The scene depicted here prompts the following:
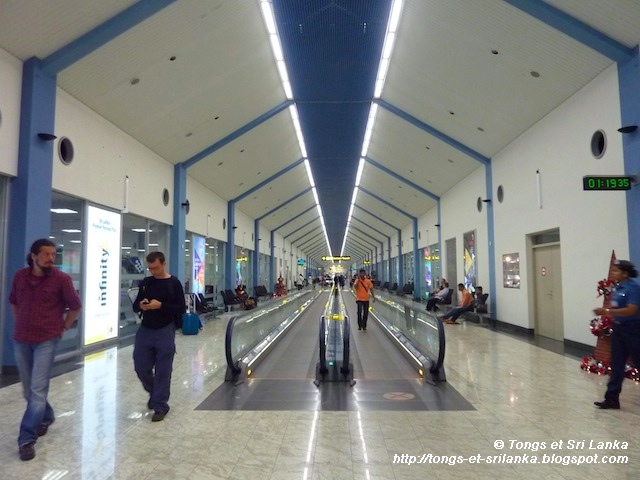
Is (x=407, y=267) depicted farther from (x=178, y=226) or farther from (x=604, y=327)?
(x=604, y=327)

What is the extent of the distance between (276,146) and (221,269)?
21.4ft

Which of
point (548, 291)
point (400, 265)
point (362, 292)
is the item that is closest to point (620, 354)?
point (548, 291)

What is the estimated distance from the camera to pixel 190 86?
10.4 metres

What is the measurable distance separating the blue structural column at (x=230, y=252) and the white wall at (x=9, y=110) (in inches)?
557

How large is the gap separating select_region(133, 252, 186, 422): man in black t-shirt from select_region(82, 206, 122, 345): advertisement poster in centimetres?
499

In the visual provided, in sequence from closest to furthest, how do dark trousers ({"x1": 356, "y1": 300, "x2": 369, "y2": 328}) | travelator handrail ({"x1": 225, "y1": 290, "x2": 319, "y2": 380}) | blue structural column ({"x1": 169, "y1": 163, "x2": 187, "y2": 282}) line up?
1. travelator handrail ({"x1": 225, "y1": 290, "x2": 319, "y2": 380})
2. dark trousers ({"x1": 356, "y1": 300, "x2": 369, "y2": 328})
3. blue structural column ({"x1": 169, "y1": 163, "x2": 187, "y2": 282})

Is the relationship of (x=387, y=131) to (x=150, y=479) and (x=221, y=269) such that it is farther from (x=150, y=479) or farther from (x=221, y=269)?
(x=150, y=479)

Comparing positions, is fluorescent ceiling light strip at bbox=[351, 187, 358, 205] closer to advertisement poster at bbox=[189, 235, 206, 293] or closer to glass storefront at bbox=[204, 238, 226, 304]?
glass storefront at bbox=[204, 238, 226, 304]

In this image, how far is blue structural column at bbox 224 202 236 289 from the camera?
68.4ft

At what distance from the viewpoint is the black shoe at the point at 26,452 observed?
3.68m

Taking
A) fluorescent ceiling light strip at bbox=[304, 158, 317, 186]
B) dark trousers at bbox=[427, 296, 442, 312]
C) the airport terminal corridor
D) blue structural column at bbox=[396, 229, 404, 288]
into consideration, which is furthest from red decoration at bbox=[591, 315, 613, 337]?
blue structural column at bbox=[396, 229, 404, 288]

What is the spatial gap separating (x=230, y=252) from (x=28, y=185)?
46.3 ft

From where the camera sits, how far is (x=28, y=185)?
22.8ft

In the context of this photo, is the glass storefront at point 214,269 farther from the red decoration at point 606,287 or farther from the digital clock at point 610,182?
the digital clock at point 610,182
